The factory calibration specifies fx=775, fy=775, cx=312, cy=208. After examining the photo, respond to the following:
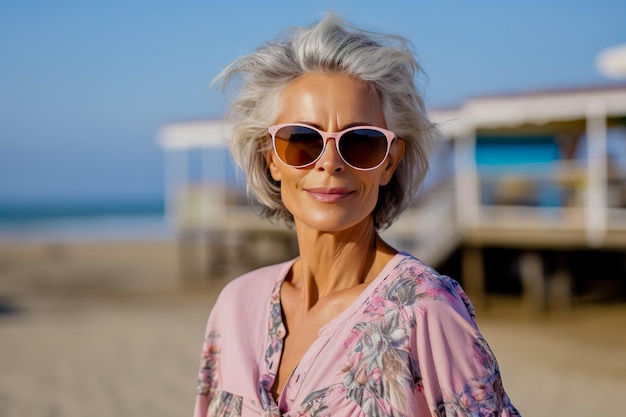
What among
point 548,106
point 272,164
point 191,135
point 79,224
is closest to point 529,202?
point 548,106

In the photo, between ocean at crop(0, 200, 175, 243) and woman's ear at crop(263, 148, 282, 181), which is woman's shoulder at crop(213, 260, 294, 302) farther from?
ocean at crop(0, 200, 175, 243)

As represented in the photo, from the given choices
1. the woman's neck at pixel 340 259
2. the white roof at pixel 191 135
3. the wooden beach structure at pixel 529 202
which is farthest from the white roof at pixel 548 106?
the woman's neck at pixel 340 259

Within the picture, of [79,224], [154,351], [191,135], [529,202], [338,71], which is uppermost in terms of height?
[191,135]

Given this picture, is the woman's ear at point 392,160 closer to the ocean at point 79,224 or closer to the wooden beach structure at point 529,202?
the wooden beach structure at point 529,202

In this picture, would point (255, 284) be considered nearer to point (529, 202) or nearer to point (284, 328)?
point (284, 328)

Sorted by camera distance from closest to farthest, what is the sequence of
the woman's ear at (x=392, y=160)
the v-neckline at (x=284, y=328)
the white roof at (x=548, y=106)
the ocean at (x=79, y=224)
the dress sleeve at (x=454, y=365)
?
the dress sleeve at (x=454, y=365), the v-neckline at (x=284, y=328), the woman's ear at (x=392, y=160), the white roof at (x=548, y=106), the ocean at (x=79, y=224)

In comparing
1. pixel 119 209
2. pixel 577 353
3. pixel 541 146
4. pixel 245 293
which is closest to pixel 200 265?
pixel 541 146

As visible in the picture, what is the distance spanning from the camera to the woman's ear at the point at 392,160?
1.92 m

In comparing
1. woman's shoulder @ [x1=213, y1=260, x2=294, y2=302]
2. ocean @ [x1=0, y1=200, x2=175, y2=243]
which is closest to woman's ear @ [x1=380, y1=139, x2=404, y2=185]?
woman's shoulder @ [x1=213, y1=260, x2=294, y2=302]

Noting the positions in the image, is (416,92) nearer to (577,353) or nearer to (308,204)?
(308,204)

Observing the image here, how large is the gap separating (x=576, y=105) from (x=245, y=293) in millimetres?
10642

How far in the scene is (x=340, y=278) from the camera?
195 cm

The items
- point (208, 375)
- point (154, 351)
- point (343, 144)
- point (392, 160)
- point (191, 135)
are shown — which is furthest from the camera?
point (191, 135)

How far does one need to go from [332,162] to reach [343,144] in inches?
2.4
